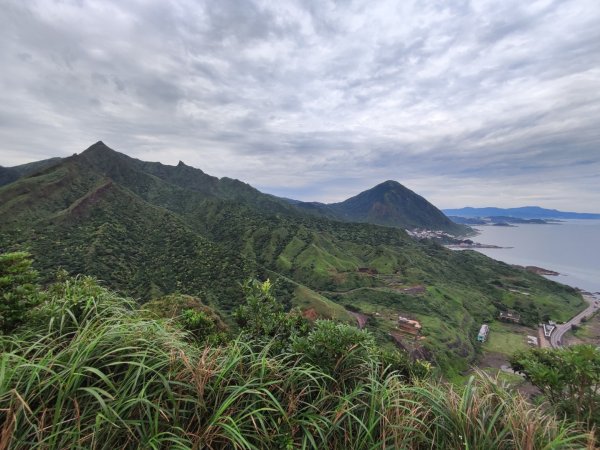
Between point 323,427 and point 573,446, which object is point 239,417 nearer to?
point 323,427

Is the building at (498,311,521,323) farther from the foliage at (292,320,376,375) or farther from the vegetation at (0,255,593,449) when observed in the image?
the foliage at (292,320,376,375)

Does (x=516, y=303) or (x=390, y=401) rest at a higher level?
(x=390, y=401)

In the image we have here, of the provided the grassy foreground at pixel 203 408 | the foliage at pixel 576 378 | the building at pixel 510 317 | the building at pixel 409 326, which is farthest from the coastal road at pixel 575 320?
the grassy foreground at pixel 203 408

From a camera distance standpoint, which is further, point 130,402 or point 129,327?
point 129,327

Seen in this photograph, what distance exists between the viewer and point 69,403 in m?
2.56

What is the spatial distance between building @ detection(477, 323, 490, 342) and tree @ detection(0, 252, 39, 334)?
288 ft

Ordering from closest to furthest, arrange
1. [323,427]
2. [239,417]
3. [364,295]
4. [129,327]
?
[239,417]
[323,427]
[129,327]
[364,295]

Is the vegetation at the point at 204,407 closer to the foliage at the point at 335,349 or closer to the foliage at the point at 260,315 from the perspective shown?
the foliage at the point at 335,349

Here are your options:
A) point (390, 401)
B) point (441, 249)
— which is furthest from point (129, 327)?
point (441, 249)

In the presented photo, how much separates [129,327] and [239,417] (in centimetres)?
178

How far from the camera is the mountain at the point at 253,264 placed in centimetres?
6425

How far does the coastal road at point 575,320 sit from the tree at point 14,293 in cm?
8758

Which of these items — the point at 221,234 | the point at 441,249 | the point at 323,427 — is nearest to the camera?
the point at 323,427

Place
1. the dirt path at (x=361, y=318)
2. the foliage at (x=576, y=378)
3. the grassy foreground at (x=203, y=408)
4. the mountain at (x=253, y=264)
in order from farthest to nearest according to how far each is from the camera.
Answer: the dirt path at (x=361, y=318), the mountain at (x=253, y=264), the foliage at (x=576, y=378), the grassy foreground at (x=203, y=408)
